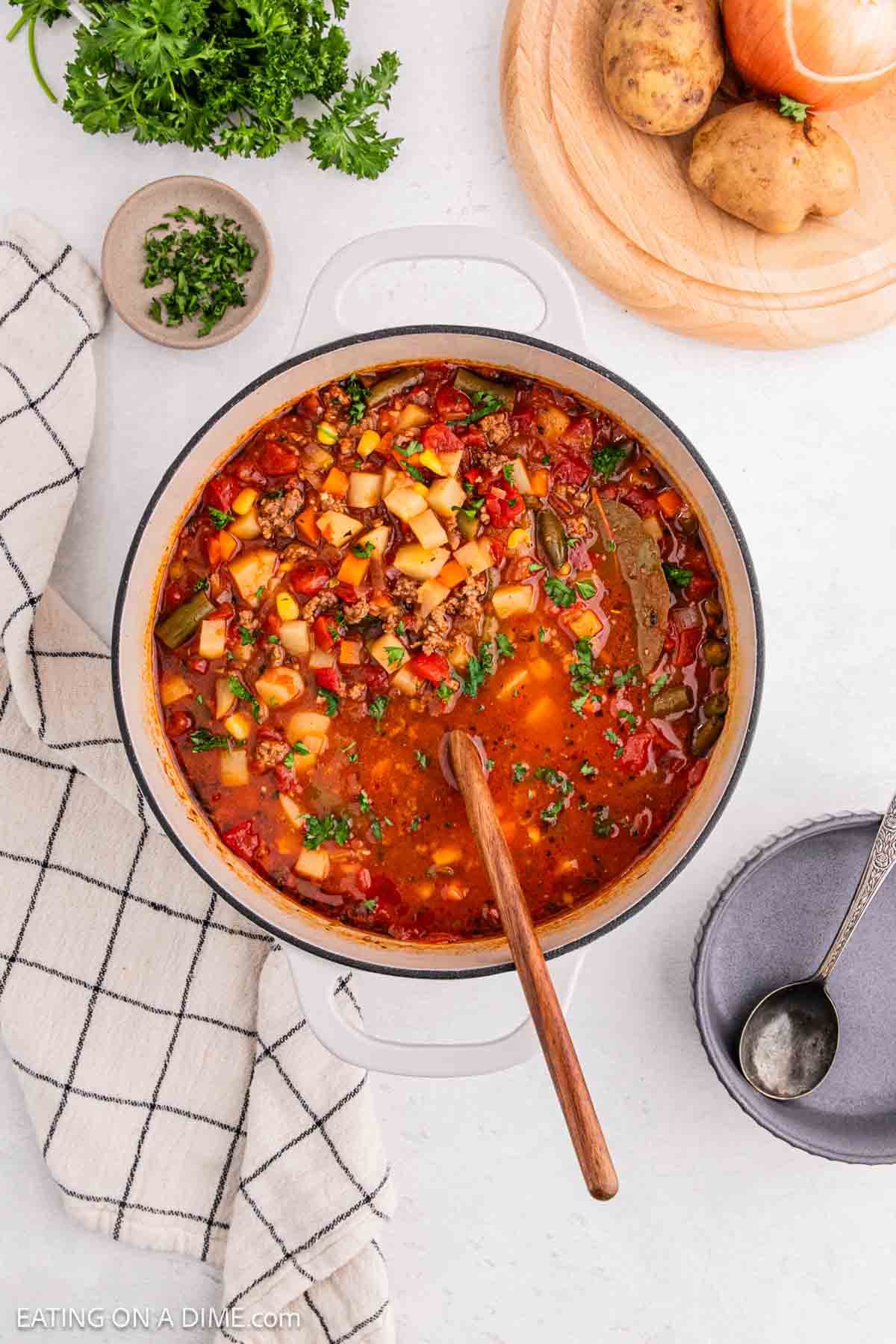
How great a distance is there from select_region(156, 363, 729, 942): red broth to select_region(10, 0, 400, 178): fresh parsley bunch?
68 centimetres

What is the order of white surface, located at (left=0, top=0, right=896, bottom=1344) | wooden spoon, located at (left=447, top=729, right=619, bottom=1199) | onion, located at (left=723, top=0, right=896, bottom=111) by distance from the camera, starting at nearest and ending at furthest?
1. wooden spoon, located at (left=447, top=729, right=619, bottom=1199)
2. onion, located at (left=723, top=0, right=896, bottom=111)
3. white surface, located at (left=0, top=0, right=896, bottom=1344)

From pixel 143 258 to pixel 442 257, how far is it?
91 centimetres

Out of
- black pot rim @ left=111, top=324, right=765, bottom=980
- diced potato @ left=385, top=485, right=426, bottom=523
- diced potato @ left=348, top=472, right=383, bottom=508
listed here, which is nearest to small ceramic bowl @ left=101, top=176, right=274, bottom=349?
black pot rim @ left=111, top=324, right=765, bottom=980

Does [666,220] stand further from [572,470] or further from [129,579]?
[129,579]

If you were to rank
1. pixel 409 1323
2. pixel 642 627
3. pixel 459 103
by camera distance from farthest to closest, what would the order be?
1. pixel 409 1323
2. pixel 459 103
3. pixel 642 627

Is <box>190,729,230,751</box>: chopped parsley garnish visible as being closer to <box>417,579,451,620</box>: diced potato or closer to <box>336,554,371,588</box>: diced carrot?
<box>336,554,371,588</box>: diced carrot

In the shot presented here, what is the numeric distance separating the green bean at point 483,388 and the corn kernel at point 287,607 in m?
0.73

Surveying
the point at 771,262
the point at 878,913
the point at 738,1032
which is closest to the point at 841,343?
the point at 771,262

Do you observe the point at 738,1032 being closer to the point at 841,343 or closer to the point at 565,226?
the point at 841,343

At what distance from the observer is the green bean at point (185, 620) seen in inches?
117

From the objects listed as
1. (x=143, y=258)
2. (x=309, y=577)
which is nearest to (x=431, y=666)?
(x=309, y=577)

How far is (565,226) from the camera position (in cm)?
310

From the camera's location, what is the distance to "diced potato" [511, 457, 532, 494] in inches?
118

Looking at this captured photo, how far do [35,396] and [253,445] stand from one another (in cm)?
63
